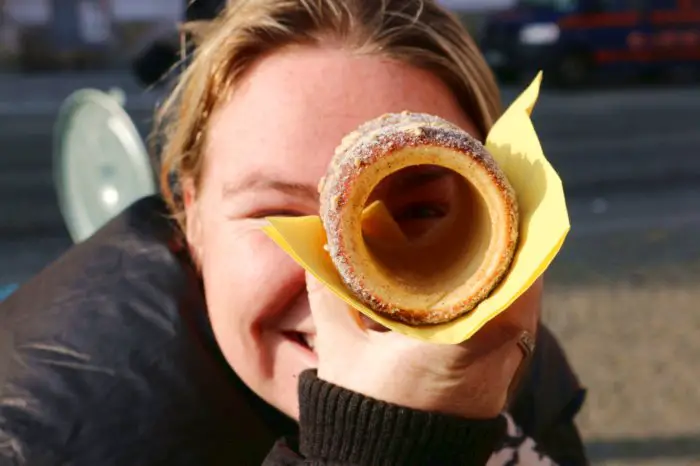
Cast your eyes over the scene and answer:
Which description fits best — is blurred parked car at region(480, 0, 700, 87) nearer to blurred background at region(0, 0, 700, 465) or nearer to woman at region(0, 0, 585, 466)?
blurred background at region(0, 0, 700, 465)

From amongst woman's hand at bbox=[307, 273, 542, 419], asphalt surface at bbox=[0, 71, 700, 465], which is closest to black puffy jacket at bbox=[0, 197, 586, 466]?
woman's hand at bbox=[307, 273, 542, 419]

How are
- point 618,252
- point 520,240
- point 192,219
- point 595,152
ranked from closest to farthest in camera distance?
point 520,240 < point 192,219 < point 618,252 < point 595,152

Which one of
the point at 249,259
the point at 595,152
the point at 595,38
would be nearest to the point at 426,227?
the point at 249,259

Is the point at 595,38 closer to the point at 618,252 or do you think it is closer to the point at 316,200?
the point at 618,252

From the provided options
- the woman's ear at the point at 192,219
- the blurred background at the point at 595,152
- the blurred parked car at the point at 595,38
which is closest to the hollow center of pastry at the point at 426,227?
the woman's ear at the point at 192,219

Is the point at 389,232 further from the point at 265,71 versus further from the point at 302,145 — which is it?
the point at 265,71

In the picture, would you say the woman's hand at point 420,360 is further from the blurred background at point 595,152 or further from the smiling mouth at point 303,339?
the blurred background at point 595,152

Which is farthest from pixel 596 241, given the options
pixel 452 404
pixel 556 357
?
pixel 452 404
